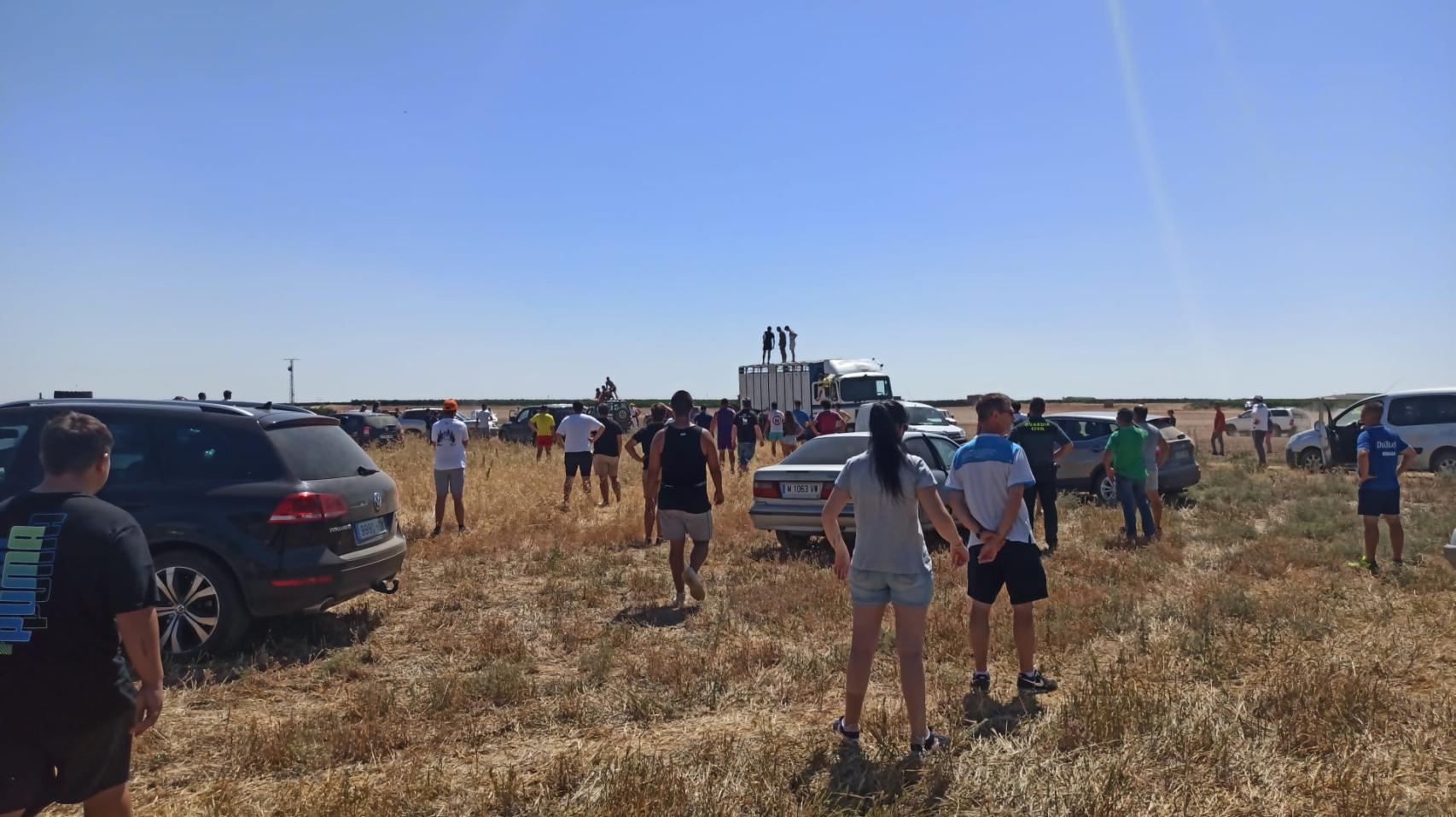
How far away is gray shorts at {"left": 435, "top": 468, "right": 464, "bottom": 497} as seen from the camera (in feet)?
40.2

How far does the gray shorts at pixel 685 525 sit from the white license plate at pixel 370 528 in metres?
2.19

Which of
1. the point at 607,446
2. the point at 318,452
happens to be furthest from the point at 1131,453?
the point at 318,452

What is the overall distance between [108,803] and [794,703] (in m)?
3.56

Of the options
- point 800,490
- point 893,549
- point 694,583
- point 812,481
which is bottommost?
Result: point 694,583

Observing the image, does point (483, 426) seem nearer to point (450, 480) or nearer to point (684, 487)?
point (450, 480)

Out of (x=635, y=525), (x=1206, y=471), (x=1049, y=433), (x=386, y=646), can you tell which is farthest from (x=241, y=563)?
(x=1206, y=471)

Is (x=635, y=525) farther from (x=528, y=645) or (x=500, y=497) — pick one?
(x=528, y=645)

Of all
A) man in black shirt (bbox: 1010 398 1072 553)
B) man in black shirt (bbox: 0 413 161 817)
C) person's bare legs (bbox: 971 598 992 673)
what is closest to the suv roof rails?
man in black shirt (bbox: 0 413 161 817)

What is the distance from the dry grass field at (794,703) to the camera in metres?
4.29

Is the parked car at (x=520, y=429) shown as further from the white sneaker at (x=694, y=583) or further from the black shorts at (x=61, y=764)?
the black shorts at (x=61, y=764)

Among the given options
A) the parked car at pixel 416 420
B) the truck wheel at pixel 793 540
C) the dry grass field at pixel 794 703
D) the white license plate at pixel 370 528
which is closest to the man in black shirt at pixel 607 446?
the truck wheel at pixel 793 540

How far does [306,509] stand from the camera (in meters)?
6.61

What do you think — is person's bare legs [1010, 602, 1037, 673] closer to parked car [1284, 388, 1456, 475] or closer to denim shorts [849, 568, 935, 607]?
denim shorts [849, 568, 935, 607]

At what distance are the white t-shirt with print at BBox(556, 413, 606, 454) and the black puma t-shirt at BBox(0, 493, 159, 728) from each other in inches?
473
